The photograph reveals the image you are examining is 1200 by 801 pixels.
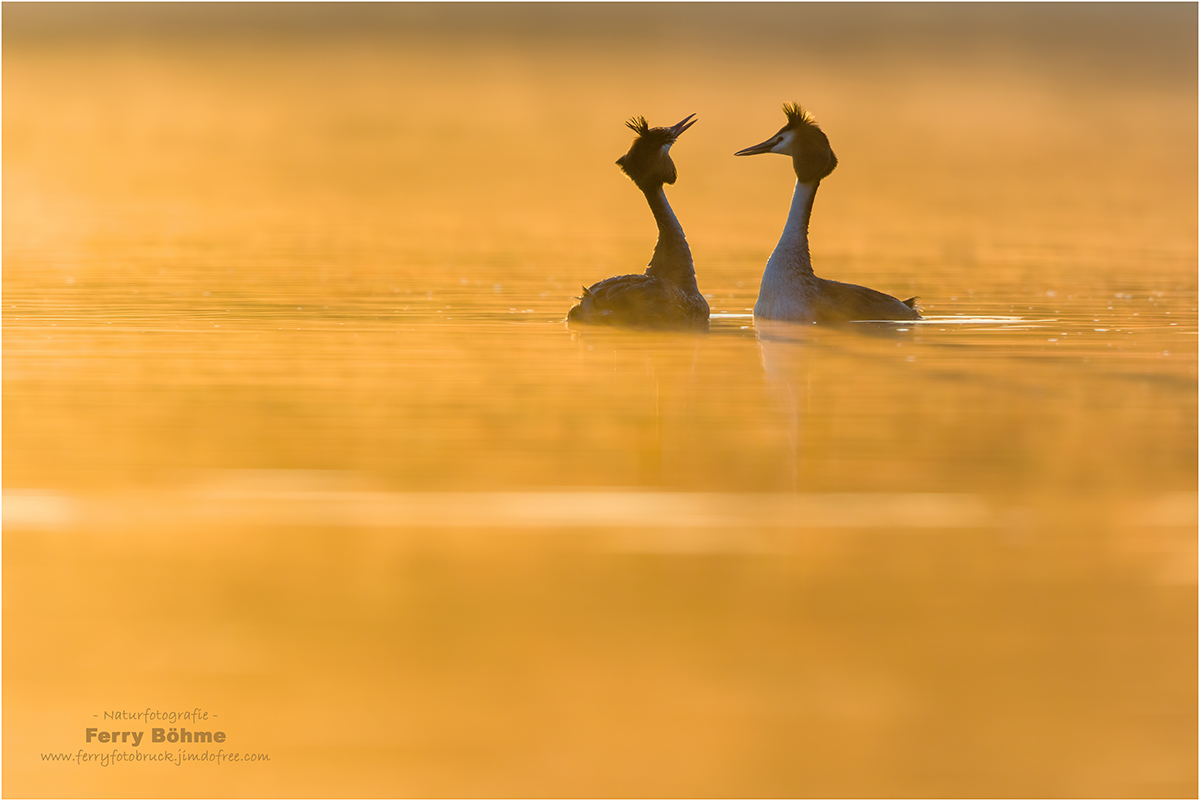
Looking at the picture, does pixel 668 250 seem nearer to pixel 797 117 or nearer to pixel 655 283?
pixel 655 283

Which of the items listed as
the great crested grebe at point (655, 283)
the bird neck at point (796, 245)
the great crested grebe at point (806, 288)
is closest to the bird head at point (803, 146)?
the great crested grebe at point (806, 288)

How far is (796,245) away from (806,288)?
1.41 feet

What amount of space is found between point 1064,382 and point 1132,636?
432 centimetres

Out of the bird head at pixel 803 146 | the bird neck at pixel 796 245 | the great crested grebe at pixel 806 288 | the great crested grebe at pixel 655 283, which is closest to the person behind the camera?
the great crested grebe at pixel 655 283

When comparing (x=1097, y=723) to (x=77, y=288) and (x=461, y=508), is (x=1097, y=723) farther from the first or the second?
(x=77, y=288)

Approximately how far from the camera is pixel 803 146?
1199 centimetres

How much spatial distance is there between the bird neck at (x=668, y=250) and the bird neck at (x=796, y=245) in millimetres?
682

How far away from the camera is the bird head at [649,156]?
1157 cm

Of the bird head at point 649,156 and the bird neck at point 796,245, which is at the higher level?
the bird head at point 649,156

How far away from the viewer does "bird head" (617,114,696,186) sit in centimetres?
1157

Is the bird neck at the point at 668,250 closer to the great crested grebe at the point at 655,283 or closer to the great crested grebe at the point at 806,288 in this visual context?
the great crested grebe at the point at 655,283

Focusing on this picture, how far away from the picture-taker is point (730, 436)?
6.46 metres

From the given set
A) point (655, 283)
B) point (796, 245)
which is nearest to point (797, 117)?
point (796, 245)

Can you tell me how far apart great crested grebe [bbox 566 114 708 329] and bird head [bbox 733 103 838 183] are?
0.74 m
